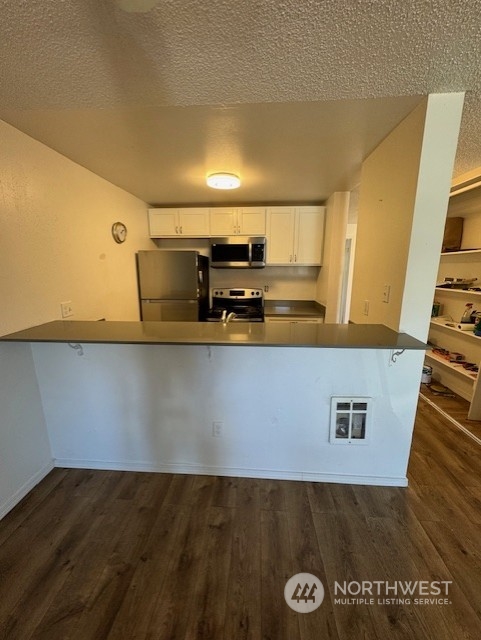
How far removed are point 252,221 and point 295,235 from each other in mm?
570

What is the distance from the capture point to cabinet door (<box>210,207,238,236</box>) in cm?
330

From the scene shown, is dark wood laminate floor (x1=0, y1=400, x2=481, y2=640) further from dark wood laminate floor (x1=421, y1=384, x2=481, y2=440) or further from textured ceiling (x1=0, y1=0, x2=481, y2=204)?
textured ceiling (x1=0, y1=0, x2=481, y2=204)

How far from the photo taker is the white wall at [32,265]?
1.49m

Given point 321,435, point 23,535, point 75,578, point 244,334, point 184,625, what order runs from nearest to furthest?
point 184,625 → point 75,578 → point 23,535 → point 244,334 → point 321,435

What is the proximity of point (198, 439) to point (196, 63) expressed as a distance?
75.9 inches

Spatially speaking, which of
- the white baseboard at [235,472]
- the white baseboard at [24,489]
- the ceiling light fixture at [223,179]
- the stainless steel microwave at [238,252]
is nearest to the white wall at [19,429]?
the white baseboard at [24,489]

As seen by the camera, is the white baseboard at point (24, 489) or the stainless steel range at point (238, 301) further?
the stainless steel range at point (238, 301)

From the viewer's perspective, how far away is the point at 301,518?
4.79 ft

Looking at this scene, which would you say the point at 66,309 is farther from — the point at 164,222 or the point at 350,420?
the point at 350,420

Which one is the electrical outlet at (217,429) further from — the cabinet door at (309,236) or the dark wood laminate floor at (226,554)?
Answer: the cabinet door at (309,236)

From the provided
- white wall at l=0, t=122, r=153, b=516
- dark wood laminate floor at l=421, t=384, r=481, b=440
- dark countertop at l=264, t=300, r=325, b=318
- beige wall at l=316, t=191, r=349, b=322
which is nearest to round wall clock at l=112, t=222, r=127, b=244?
white wall at l=0, t=122, r=153, b=516

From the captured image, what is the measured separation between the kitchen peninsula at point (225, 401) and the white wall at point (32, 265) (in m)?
0.11

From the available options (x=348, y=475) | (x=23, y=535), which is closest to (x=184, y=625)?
(x=23, y=535)

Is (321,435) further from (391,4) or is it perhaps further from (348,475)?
(391,4)
